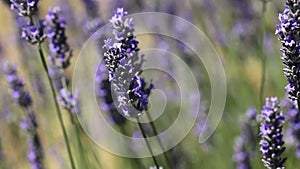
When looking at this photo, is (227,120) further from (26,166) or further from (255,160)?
(26,166)

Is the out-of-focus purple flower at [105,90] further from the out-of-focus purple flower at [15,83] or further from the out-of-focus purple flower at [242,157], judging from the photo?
the out-of-focus purple flower at [242,157]

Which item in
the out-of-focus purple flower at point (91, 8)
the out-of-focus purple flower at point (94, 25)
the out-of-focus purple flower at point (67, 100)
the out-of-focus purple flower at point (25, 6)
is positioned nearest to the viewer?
the out-of-focus purple flower at point (25, 6)

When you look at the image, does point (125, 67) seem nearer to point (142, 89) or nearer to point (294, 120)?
point (142, 89)

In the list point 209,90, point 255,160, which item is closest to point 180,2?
point 209,90

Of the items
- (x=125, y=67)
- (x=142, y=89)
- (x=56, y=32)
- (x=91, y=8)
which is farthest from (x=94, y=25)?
(x=125, y=67)

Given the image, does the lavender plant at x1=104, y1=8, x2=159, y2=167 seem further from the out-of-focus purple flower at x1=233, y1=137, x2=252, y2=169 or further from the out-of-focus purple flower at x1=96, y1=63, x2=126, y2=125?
the out-of-focus purple flower at x1=233, y1=137, x2=252, y2=169

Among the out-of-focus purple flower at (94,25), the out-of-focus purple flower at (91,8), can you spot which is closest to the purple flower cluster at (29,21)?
the out-of-focus purple flower at (94,25)

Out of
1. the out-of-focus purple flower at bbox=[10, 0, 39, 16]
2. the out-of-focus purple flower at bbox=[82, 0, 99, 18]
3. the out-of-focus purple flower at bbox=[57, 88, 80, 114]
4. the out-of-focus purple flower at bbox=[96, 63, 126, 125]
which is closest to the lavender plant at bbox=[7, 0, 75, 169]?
the out-of-focus purple flower at bbox=[10, 0, 39, 16]
